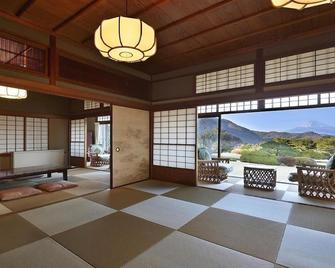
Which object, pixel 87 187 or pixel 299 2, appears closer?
pixel 299 2

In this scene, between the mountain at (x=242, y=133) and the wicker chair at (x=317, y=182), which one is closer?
the wicker chair at (x=317, y=182)

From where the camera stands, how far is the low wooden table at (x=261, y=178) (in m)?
4.85

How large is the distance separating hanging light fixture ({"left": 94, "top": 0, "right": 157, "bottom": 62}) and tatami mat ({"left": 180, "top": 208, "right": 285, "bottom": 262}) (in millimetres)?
2439

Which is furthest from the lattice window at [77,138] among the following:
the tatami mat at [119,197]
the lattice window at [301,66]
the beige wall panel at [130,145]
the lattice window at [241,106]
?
the lattice window at [301,66]

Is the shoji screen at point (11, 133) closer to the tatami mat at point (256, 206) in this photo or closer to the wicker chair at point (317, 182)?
the tatami mat at point (256, 206)

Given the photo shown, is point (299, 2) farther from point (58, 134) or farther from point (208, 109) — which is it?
point (58, 134)

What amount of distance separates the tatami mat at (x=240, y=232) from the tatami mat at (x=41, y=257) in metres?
1.34

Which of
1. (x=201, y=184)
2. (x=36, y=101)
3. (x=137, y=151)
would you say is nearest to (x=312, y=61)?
(x=201, y=184)

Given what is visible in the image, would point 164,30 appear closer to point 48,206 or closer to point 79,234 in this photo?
point 79,234

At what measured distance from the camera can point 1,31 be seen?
315cm

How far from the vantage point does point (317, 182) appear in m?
4.18

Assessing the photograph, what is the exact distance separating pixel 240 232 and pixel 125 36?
282 centimetres

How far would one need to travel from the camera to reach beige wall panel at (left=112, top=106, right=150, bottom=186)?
16.4 ft

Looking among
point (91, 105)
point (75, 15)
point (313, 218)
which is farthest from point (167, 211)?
point (91, 105)
